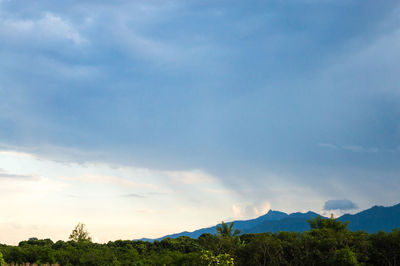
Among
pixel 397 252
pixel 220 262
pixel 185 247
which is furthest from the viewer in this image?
pixel 185 247

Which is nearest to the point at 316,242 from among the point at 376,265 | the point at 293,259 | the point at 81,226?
the point at 293,259

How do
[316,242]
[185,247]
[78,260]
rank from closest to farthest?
[316,242]
[78,260]
[185,247]

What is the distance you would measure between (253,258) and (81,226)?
59216 millimetres

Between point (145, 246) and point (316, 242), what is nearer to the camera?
point (316, 242)

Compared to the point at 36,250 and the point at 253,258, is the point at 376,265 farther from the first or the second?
the point at 36,250

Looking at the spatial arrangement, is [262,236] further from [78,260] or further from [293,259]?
[78,260]

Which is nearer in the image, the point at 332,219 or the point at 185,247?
the point at 332,219

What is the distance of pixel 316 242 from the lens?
34344 mm

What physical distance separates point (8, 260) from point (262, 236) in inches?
1328

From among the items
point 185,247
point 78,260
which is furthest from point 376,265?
point 185,247

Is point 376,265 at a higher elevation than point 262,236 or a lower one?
lower

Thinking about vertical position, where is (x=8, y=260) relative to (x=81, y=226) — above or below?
below

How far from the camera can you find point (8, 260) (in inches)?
Result: 2002

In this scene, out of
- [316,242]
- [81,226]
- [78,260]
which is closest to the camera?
[316,242]
